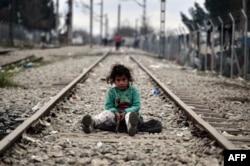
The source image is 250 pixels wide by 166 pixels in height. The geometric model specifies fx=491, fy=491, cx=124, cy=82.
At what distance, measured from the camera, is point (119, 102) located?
6.77 m

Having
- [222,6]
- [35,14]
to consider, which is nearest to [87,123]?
[222,6]

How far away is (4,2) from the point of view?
60.6 m

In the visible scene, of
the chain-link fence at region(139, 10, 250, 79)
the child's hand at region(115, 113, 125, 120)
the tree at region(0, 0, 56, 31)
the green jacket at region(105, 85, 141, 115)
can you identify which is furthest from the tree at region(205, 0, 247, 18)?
the tree at region(0, 0, 56, 31)

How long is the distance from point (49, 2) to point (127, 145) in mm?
79962

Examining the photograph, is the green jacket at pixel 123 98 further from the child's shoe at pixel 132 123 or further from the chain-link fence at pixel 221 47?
the chain-link fence at pixel 221 47

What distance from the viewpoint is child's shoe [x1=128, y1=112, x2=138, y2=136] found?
20.4 ft

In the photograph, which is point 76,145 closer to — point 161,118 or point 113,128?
point 113,128

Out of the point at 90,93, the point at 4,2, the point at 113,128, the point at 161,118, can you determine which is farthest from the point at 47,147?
the point at 4,2

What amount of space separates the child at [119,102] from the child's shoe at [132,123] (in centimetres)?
1

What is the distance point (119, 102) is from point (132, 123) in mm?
607

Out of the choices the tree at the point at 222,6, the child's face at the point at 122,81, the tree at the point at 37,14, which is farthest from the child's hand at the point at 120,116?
the tree at the point at 37,14

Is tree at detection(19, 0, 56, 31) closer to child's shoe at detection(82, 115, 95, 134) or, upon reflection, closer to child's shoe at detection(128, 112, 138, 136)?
child's shoe at detection(82, 115, 95, 134)

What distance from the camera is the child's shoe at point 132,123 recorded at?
6.20 metres

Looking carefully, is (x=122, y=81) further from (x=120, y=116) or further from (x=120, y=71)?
(x=120, y=116)
